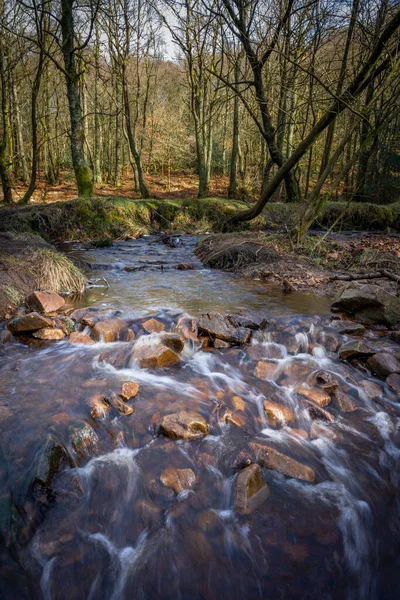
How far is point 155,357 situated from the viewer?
3713 mm

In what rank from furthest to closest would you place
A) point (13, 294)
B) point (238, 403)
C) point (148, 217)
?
point (148, 217) < point (13, 294) < point (238, 403)

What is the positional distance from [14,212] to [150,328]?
7.18 metres

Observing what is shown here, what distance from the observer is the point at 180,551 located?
198 cm

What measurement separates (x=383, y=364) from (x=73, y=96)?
1100 centimetres

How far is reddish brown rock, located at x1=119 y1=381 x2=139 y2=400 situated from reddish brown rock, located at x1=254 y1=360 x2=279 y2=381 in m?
1.33

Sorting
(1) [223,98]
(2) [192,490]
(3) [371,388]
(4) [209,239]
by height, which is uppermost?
(1) [223,98]

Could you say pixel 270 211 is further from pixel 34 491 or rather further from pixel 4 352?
pixel 34 491

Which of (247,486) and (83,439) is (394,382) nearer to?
(247,486)

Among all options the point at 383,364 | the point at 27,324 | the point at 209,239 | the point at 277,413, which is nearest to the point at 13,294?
the point at 27,324

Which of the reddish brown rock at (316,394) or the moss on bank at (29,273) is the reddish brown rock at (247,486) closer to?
the reddish brown rock at (316,394)

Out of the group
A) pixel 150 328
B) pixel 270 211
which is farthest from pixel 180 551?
pixel 270 211

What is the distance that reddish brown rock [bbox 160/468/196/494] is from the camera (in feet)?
7.68

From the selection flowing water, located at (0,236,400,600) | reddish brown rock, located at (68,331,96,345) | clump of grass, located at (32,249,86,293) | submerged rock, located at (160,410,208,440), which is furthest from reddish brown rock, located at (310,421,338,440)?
clump of grass, located at (32,249,86,293)

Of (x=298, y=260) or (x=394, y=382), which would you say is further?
(x=298, y=260)
